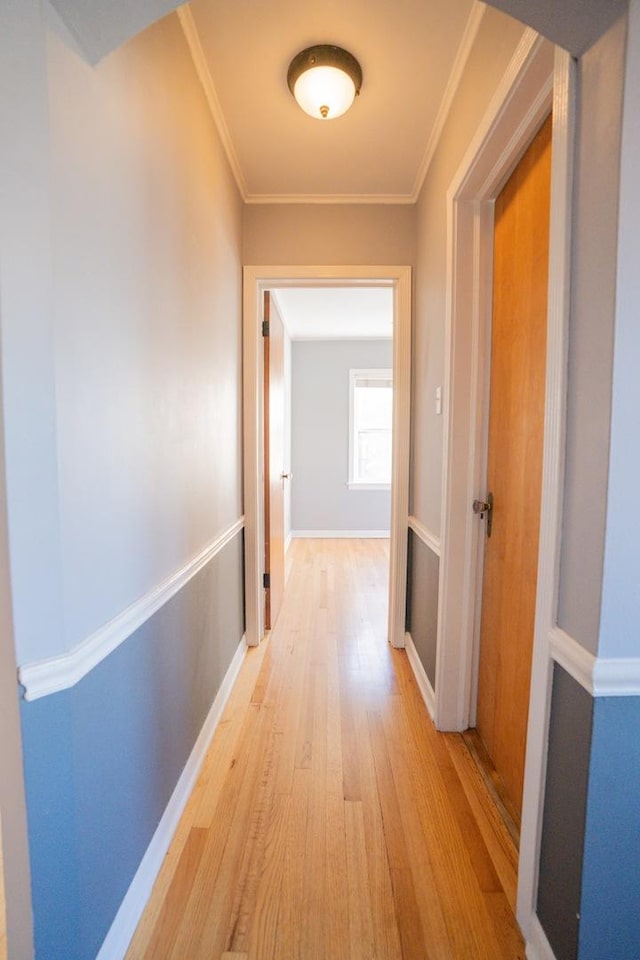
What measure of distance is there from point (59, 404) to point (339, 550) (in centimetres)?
424

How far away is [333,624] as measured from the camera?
9.27 ft

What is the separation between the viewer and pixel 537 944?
3.14 feet

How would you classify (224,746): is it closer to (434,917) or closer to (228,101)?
(434,917)

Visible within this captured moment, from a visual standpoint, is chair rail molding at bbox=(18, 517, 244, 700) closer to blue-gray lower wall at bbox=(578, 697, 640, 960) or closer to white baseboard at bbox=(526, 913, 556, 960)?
blue-gray lower wall at bbox=(578, 697, 640, 960)

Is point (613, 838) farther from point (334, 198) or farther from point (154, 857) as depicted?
point (334, 198)

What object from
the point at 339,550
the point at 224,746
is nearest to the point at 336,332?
the point at 339,550

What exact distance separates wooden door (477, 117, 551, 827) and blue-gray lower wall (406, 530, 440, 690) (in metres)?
0.28

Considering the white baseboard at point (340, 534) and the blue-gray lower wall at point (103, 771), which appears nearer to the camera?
the blue-gray lower wall at point (103, 771)

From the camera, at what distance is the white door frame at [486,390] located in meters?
0.88

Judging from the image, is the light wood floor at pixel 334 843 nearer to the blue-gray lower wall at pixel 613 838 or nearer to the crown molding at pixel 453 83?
the blue-gray lower wall at pixel 613 838

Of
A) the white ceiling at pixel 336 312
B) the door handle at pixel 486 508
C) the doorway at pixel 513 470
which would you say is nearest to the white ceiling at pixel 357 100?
the doorway at pixel 513 470

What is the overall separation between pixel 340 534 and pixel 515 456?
4.20 meters

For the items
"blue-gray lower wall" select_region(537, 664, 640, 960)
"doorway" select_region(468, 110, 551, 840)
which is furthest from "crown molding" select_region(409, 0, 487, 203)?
"blue-gray lower wall" select_region(537, 664, 640, 960)

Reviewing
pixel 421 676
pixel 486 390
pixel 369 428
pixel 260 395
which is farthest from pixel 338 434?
pixel 486 390
